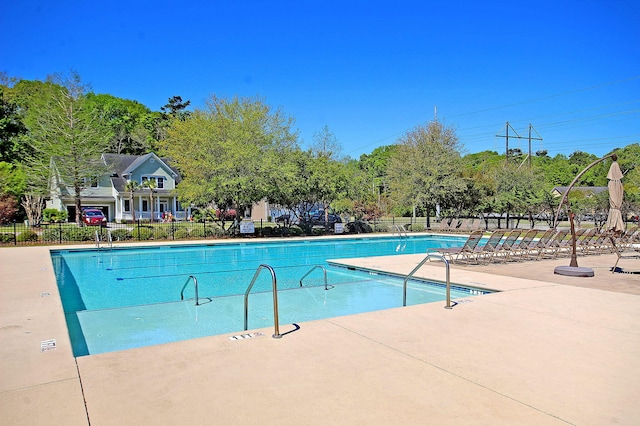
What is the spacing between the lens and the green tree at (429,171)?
3284cm

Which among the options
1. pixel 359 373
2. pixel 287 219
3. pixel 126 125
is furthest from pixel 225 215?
pixel 126 125

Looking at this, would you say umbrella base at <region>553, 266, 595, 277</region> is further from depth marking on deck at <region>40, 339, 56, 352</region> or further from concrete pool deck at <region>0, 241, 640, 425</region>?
depth marking on deck at <region>40, 339, 56, 352</region>

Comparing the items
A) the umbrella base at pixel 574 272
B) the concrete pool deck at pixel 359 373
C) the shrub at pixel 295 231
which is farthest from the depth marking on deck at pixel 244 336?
the shrub at pixel 295 231

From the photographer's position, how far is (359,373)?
4.43m

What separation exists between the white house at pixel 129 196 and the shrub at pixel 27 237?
18644mm

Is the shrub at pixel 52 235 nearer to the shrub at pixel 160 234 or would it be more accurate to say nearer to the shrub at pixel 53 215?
the shrub at pixel 160 234

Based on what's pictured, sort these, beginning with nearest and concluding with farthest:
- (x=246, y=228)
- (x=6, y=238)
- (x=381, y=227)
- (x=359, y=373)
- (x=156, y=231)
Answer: (x=359, y=373) < (x=6, y=238) < (x=156, y=231) < (x=246, y=228) < (x=381, y=227)

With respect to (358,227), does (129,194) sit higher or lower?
higher

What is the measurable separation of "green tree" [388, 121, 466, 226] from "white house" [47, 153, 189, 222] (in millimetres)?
20464

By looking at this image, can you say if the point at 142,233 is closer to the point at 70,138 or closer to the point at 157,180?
the point at 70,138

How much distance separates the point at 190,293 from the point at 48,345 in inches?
231

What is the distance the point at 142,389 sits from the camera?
13.3 feet

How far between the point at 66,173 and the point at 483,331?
114 ft

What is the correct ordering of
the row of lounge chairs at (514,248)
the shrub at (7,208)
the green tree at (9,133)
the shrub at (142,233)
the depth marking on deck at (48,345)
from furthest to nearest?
the green tree at (9,133) < the shrub at (7,208) < the shrub at (142,233) < the row of lounge chairs at (514,248) < the depth marking on deck at (48,345)
